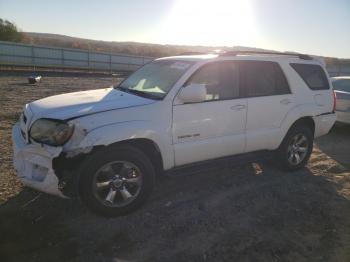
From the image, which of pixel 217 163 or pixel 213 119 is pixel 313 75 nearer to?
pixel 213 119

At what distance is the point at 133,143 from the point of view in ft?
13.4

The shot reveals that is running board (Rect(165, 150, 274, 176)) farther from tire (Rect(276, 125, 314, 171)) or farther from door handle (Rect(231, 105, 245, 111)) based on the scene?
door handle (Rect(231, 105, 245, 111))

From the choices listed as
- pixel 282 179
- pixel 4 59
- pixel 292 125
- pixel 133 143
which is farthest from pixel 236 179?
pixel 4 59

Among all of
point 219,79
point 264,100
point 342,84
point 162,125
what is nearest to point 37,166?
point 162,125

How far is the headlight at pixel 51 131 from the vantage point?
3605mm

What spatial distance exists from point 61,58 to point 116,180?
2455 cm

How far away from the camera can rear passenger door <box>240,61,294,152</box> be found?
16.2 ft

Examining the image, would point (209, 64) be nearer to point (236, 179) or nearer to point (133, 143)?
point (133, 143)

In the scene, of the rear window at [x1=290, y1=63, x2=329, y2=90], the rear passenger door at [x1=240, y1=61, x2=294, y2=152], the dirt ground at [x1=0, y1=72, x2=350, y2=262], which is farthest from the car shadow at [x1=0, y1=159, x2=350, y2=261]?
the rear window at [x1=290, y1=63, x2=329, y2=90]

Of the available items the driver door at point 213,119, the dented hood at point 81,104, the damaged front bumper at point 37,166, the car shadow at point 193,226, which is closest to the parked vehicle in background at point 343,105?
the car shadow at point 193,226

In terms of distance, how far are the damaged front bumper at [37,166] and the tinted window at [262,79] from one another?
107 inches

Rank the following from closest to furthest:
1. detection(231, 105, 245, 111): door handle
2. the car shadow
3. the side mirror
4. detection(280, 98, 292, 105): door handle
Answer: the car shadow → the side mirror → detection(231, 105, 245, 111): door handle → detection(280, 98, 292, 105): door handle

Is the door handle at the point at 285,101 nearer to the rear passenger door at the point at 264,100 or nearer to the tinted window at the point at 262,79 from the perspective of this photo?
the rear passenger door at the point at 264,100

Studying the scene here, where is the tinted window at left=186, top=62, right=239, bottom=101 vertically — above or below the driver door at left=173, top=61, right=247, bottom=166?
above
